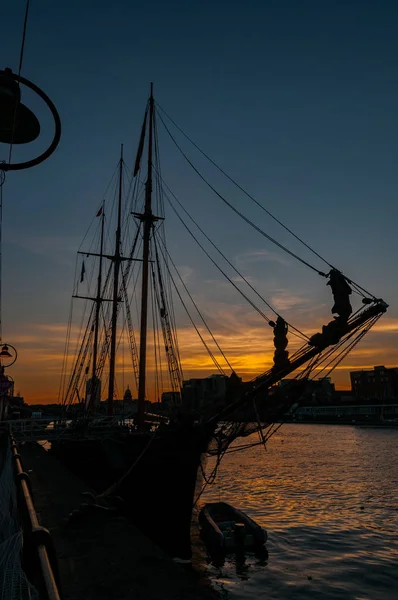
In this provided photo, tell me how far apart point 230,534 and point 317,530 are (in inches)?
274

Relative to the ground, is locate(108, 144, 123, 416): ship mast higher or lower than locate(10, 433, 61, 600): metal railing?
higher

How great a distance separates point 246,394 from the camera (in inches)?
696

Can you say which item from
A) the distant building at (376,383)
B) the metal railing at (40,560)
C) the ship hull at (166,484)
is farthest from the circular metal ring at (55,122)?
the distant building at (376,383)

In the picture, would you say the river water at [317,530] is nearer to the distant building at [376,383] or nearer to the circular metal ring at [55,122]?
the circular metal ring at [55,122]

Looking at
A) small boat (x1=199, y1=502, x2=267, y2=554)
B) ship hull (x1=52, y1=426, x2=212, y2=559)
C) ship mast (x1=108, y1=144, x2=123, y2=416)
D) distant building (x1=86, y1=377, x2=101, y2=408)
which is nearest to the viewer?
ship hull (x1=52, y1=426, x2=212, y2=559)

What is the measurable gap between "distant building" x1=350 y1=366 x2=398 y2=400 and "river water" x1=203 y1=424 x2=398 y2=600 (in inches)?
4359

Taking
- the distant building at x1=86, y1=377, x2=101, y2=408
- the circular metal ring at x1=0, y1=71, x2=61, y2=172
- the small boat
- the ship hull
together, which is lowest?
the small boat

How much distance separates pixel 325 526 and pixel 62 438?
52.1 ft

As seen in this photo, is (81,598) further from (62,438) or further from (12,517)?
(62,438)

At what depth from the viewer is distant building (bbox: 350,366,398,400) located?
500 feet

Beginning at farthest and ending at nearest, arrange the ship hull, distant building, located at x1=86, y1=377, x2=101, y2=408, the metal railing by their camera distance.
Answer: distant building, located at x1=86, y1=377, x2=101, y2=408, the ship hull, the metal railing

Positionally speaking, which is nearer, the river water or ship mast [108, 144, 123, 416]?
the river water

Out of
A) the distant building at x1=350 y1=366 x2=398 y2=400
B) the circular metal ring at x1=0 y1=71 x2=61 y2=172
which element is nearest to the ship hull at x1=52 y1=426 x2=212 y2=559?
the circular metal ring at x1=0 y1=71 x2=61 y2=172

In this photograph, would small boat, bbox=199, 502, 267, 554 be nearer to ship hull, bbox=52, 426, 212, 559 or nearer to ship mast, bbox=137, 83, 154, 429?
ship hull, bbox=52, 426, 212, 559
